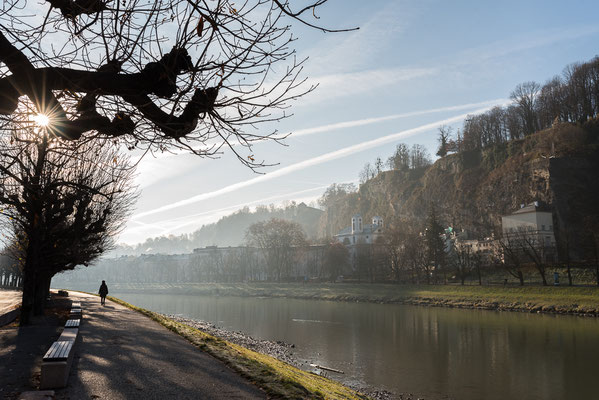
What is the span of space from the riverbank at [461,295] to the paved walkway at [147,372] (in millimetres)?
37149

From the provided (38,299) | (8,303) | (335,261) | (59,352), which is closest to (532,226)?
(335,261)

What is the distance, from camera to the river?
17.1 metres

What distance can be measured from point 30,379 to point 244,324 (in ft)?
96.5

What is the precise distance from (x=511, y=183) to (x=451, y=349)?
80.5 meters

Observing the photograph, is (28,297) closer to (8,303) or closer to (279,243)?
(8,303)

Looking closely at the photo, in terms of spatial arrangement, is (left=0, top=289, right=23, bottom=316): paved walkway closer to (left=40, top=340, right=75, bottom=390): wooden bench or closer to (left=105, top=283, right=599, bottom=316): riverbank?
(left=40, top=340, right=75, bottom=390): wooden bench

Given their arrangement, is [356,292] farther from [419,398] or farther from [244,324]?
[419,398]

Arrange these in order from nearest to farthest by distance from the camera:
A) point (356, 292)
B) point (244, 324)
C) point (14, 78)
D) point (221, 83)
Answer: point (14, 78) < point (221, 83) < point (244, 324) < point (356, 292)

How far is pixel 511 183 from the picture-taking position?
3701 inches

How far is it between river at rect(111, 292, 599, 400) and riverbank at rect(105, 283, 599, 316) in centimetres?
300

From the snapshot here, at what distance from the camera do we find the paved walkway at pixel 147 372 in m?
7.72

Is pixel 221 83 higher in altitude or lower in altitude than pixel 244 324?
higher

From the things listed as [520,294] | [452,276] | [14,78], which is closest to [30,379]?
[14,78]

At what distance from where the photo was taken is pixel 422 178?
12988 cm
